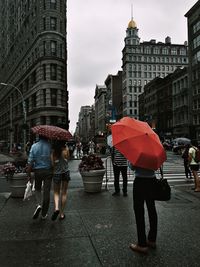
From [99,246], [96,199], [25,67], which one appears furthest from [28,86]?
[99,246]

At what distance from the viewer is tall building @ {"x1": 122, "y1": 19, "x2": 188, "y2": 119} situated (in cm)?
14850

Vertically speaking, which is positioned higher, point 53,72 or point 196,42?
point 196,42

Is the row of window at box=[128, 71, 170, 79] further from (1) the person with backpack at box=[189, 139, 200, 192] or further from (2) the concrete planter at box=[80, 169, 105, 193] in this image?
(2) the concrete planter at box=[80, 169, 105, 193]

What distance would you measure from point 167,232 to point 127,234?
772 mm

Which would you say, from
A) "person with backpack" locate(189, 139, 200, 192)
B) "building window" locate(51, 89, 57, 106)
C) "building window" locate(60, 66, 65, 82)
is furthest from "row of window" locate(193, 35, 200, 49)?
"person with backpack" locate(189, 139, 200, 192)

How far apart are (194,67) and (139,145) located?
2744 inches

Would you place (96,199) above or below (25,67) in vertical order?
below

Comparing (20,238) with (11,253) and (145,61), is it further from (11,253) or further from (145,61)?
(145,61)

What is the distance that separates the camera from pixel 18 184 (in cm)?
979

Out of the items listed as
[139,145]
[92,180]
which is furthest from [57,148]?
[92,180]

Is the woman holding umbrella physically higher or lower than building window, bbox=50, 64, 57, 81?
lower

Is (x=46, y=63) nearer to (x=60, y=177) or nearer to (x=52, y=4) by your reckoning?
(x=52, y=4)

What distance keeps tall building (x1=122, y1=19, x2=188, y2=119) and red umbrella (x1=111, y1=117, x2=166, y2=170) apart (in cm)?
14358

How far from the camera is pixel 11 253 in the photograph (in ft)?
16.8
